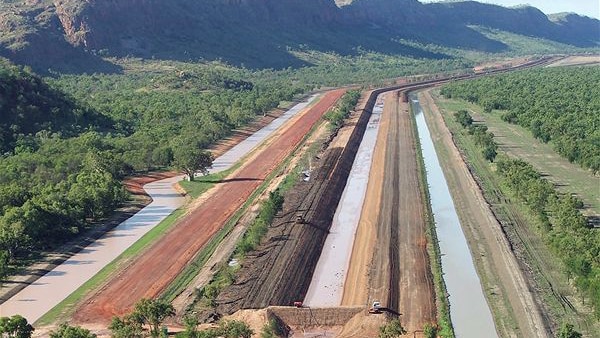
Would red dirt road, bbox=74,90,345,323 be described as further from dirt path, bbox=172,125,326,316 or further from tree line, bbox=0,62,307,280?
tree line, bbox=0,62,307,280

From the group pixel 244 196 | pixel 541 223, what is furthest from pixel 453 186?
pixel 244 196

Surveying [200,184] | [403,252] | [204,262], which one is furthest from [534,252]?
[200,184]

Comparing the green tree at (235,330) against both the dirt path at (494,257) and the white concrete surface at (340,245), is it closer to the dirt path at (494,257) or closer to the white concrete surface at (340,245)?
the white concrete surface at (340,245)

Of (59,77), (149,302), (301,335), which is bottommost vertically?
(301,335)

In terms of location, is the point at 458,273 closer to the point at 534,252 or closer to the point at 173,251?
the point at 534,252

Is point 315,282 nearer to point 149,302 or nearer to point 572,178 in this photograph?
point 149,302

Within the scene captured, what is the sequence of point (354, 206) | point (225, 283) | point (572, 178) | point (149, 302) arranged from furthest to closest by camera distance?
point (572, 178) < point (354, 206) < point (225, 283) < point (149, 302)
